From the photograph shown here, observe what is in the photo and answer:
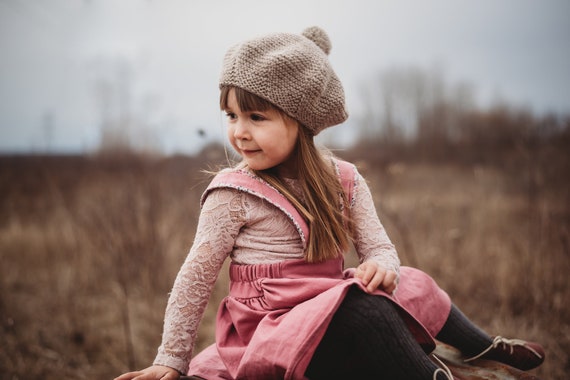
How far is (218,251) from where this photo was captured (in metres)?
1.39

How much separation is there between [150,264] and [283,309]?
116 inches

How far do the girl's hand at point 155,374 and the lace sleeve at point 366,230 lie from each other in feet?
2.45

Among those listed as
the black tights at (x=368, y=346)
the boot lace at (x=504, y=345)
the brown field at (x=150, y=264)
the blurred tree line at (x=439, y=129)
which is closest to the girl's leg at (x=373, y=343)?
the black tights at (x=368, y=346)

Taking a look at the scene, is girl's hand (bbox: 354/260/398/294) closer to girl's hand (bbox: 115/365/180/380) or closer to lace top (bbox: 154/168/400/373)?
lace top (bbox: 154/168/400/373)

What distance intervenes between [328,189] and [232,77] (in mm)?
513

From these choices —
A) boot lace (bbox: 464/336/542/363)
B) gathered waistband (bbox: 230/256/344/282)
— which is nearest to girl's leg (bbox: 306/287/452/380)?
gathered waistband (bbox: 230/256/344/282)

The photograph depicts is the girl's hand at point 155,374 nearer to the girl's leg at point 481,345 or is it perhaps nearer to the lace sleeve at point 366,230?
the lace sleeve at point 366,230

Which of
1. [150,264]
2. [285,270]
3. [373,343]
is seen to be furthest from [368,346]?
[150,264]

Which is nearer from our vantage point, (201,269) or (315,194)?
(201,269)

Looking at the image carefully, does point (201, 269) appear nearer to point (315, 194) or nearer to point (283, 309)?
point (283, 309)

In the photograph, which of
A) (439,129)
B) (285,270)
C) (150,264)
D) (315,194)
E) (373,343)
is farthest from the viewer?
(439,129)

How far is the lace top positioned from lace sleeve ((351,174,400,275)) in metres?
0.05

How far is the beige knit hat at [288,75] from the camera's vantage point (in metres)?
1.36

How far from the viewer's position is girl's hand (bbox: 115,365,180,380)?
1205 mm
